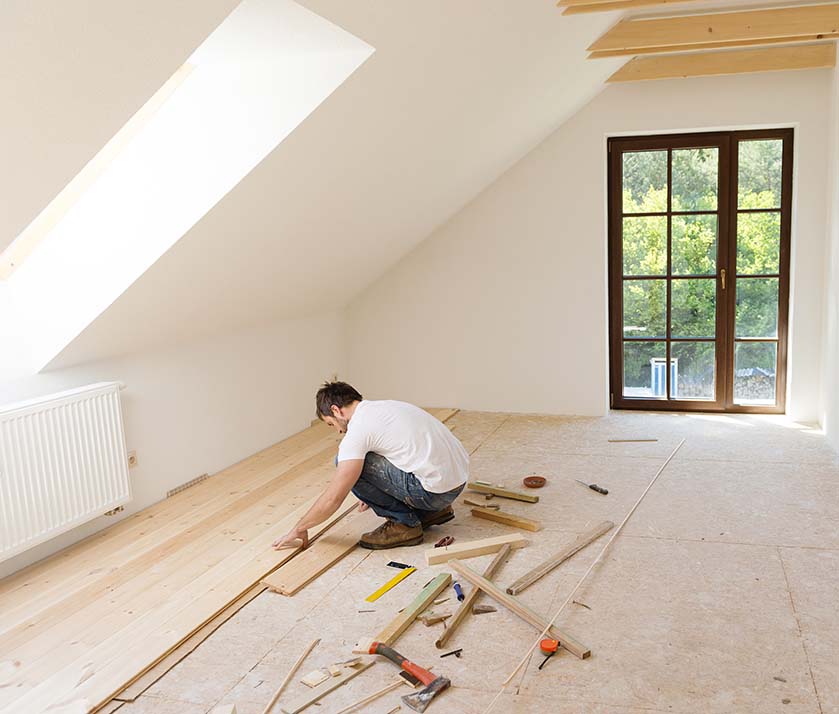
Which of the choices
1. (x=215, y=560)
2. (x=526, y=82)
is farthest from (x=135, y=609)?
(x=526, y=82)

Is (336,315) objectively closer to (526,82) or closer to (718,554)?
(526,82)

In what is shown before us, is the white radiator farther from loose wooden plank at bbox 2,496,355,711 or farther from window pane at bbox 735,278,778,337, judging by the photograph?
window pane at bbox 735,278,778,337

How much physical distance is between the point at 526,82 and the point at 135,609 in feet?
11.0

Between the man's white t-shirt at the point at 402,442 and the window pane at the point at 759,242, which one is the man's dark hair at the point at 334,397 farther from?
the window pane at the point at 759,242

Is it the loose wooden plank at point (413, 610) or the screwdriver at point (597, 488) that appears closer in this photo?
the loose wooden plank at point (413, 610)

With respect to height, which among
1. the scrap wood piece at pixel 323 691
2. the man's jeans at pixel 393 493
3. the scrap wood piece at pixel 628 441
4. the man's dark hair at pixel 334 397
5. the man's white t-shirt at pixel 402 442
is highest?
the man's dark hair at pixel 334 397

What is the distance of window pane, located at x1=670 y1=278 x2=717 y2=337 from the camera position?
5.97 meters

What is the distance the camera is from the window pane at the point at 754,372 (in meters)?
5.94

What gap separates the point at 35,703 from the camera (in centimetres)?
253

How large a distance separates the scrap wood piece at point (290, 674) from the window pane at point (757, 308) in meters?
4.33

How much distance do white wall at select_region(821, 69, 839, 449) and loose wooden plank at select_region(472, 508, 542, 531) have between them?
2.30 m

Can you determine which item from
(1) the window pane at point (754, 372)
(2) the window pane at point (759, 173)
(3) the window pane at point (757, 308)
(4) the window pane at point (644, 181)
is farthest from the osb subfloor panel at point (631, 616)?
(4) the window pane at point (644, 181)

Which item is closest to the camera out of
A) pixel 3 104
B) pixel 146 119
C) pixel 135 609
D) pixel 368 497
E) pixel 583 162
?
pixel 3 104

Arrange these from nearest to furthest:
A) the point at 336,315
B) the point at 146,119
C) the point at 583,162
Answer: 1. the point at 146,119
2. the point at 583,162
3. the point at 336,315
